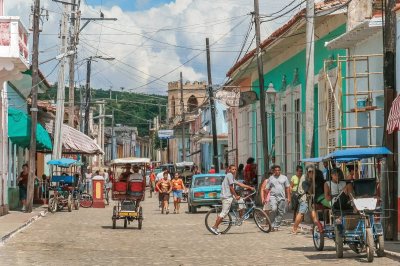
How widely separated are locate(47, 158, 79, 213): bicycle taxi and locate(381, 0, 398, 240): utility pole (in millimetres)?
17760

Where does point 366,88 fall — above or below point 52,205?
above

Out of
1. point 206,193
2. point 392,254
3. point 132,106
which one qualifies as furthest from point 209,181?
point 132,106

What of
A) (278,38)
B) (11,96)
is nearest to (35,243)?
(278,38)

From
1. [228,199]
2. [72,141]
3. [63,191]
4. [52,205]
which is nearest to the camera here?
[228,199]

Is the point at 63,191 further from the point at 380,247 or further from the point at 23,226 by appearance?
the point at 380,247

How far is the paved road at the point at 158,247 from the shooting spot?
15531 millimetres

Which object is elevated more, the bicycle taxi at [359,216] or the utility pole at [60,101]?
the utility pole at [60,101]

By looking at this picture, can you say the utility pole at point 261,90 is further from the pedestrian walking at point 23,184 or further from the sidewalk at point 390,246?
the sidewalk at point 390,246

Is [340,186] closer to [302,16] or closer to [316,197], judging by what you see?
[316,197]

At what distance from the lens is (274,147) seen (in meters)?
37.2

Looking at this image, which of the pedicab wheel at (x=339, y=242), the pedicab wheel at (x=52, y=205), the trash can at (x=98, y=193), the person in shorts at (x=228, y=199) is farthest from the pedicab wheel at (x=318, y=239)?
the trash can at (x=98, y=193)

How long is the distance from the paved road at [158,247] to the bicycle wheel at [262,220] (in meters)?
0.16

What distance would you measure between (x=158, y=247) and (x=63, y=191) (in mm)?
17136

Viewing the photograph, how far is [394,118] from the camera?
17.1 m
